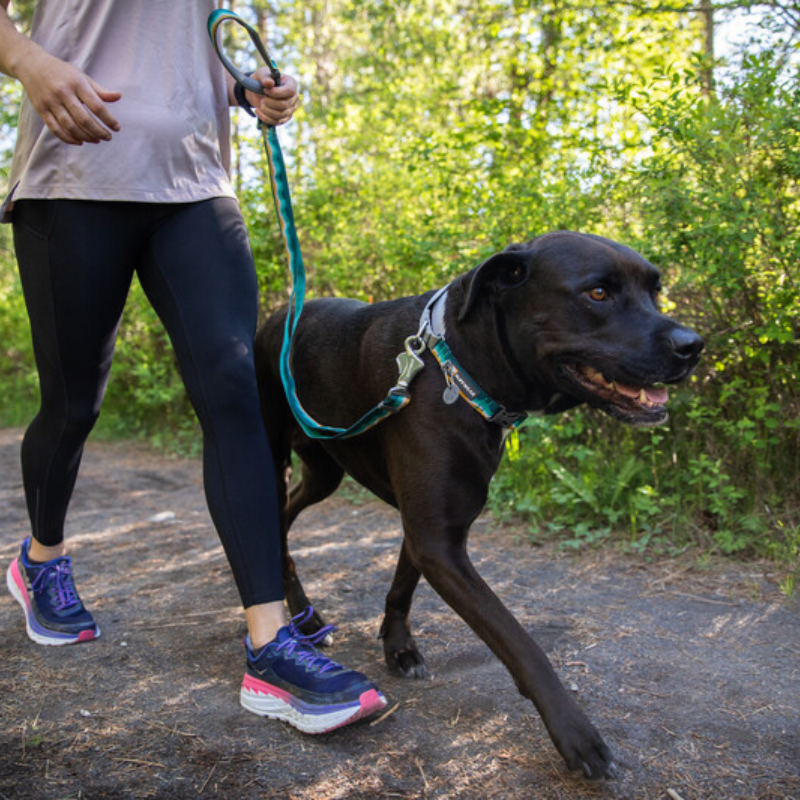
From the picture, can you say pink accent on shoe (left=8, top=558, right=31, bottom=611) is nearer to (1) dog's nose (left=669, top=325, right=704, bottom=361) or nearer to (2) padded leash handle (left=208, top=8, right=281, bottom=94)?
(2) padded leash handle (left=208, top=8, right=281, bottom=94)

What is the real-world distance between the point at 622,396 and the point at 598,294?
0.30 m

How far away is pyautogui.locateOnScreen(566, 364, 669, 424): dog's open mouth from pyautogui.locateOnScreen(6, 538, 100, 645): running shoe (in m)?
1.88

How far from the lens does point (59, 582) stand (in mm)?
2730

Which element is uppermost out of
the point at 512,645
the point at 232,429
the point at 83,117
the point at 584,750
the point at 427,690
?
the point at 83,117

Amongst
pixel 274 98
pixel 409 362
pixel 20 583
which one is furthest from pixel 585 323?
pixel 20 583

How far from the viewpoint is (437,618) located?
303cm

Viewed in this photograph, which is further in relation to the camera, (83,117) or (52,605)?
(52,605)

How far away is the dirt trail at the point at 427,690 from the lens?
1.89 m

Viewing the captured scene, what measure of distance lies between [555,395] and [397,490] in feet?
1.86

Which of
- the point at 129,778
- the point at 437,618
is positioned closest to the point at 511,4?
the point at 437,618

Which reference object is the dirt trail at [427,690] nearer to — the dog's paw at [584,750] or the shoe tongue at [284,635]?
the dog's paw at [584,750]

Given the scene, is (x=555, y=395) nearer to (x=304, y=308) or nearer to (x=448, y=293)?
(x=448, y=293)

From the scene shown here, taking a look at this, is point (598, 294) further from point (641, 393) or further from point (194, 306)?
point (194, 306)

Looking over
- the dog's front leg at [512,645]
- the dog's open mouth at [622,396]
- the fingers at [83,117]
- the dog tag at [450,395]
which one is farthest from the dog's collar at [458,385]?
the fingers at [83,117]
